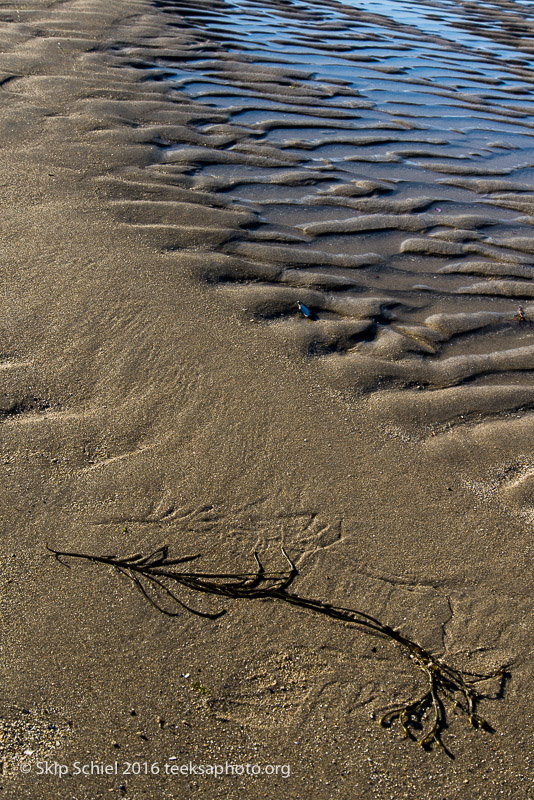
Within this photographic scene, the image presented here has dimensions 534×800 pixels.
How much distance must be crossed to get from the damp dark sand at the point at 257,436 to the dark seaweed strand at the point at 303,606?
29mm

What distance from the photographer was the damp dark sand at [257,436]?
1.48 meters

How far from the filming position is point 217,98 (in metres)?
5.61

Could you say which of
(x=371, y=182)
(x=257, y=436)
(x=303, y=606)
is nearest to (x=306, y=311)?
(x=257, y=436)

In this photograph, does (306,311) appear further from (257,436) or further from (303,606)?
(303,606)

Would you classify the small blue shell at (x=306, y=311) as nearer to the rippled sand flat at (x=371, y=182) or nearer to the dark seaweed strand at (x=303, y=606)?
the rippled sand flat at (x=371, y=182)

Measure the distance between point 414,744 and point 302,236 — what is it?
277cm

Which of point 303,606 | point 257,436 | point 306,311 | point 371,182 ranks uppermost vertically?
point 371,182

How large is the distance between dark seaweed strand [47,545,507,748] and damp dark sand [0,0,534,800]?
29mm

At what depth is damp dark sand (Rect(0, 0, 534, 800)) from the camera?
58.4 inches

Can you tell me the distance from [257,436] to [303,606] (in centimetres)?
66

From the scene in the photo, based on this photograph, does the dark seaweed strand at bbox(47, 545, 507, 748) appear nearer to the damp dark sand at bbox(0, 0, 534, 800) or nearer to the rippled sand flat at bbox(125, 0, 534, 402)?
the damp dark sand at bbox(0, 0, 534, 800)

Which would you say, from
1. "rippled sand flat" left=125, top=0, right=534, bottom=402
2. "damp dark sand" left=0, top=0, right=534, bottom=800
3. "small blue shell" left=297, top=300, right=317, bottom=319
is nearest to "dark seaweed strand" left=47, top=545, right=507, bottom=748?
"damp dark sand" left=0, top=0, right=534, bottom=800

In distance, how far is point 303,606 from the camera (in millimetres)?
1739

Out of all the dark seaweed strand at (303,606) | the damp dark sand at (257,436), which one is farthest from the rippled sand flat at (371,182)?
the dark seaweed strand at (303,606)
